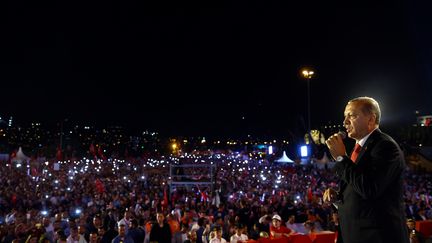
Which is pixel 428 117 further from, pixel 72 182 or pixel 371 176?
pixel 371 176

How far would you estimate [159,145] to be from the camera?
273ft

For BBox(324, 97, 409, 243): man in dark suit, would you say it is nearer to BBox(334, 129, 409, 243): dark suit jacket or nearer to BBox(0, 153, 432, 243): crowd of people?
BBox(334, 129, 409, 243): dark suit jacket

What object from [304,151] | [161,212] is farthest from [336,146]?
[304,151]

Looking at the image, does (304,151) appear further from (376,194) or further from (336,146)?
(376,194)

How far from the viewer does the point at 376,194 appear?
1.85 m

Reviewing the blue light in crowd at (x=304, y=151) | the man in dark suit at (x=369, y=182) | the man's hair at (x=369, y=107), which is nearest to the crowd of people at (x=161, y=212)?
the man in dark suit at (x=369, y=182)

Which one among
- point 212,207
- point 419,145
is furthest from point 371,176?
point 419,145

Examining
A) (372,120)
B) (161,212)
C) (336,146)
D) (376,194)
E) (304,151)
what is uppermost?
(304,151)

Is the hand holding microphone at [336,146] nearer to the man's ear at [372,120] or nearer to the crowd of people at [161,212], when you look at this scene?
the man's ear at [372,120]

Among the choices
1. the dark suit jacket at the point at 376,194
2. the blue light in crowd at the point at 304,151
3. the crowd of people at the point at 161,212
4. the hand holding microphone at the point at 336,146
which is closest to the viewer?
the dark suit jacket at the point at 376,194

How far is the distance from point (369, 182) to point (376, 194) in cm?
7

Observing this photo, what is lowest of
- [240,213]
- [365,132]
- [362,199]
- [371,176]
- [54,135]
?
[240,213]

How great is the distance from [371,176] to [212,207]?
38.5ft

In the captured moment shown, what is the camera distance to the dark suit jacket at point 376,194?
6.08ft
